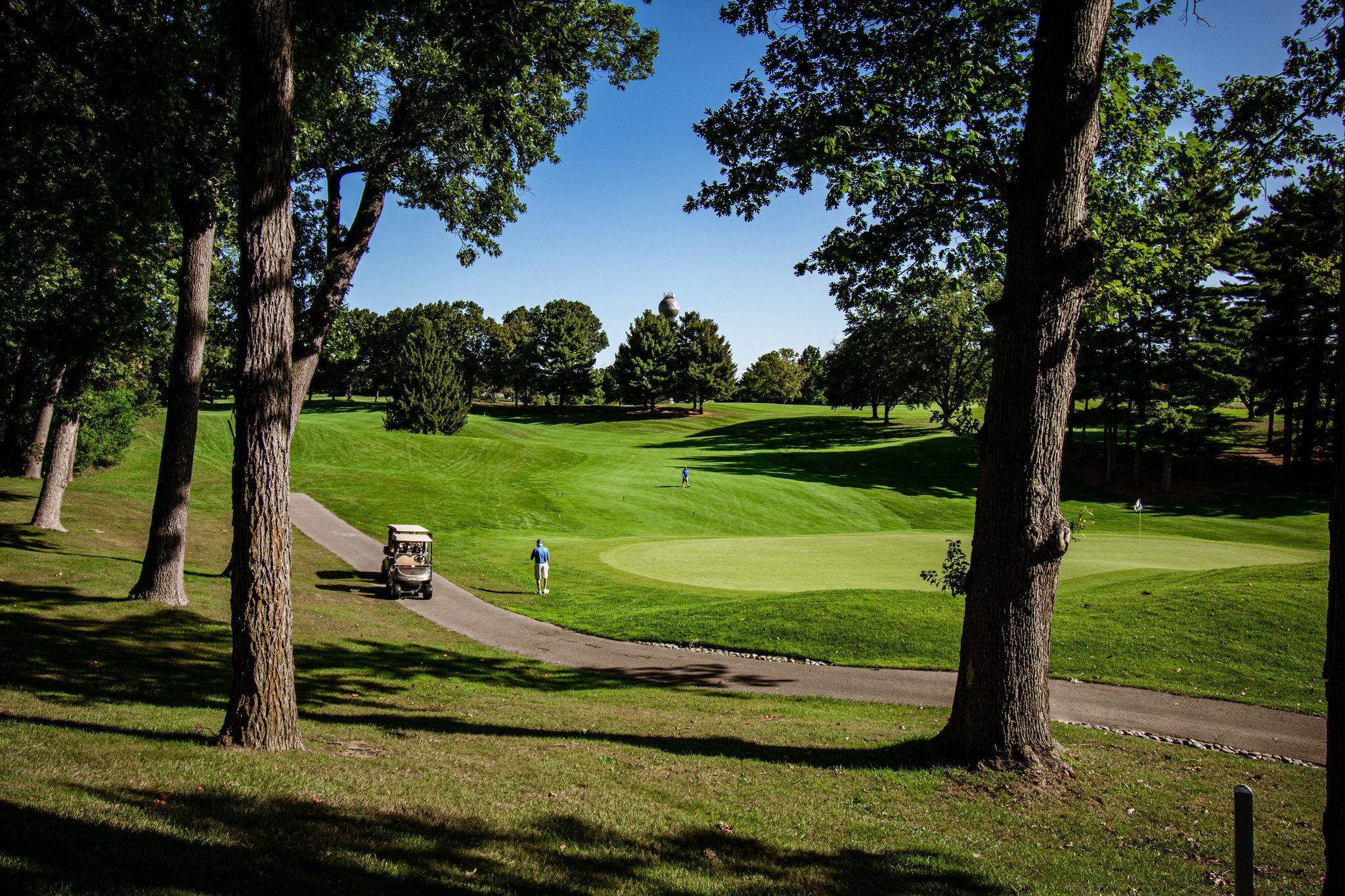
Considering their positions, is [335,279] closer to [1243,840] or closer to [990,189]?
[990,189]

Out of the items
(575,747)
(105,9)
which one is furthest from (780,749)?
(105,9)

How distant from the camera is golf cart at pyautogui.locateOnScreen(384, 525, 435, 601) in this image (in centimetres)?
1925

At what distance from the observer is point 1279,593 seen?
15.8 m

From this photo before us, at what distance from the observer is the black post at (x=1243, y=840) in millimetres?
3299

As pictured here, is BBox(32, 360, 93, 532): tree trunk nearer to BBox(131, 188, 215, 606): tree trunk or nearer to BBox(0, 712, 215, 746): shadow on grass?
BBox(131, 188, 215, 606): tree trunk

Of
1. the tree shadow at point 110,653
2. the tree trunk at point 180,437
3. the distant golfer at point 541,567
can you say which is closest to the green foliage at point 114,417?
the tree trunk at point 180,437

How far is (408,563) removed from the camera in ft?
63.8

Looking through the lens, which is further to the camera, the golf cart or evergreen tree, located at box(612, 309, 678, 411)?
evergreen tree, located at box(612, 309, 678, 411)

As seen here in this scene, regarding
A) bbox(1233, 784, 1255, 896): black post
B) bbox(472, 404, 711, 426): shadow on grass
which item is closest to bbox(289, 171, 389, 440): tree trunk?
bbox(1233, 784, 1255, 896): black post

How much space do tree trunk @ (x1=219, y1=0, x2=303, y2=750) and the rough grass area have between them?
0.57 m

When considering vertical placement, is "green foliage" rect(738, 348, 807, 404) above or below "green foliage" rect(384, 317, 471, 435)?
above

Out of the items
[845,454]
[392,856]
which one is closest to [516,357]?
[845,454]

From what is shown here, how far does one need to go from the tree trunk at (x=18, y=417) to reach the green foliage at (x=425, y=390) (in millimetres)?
27652

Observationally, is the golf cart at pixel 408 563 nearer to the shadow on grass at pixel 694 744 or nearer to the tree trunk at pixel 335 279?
the tree trunk at pixel 335 279
